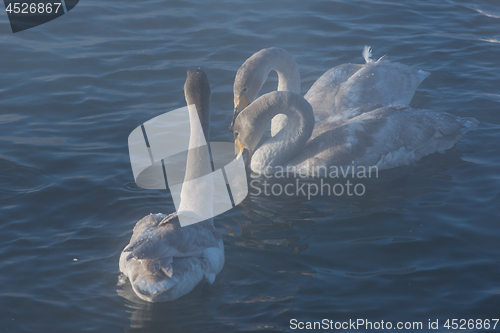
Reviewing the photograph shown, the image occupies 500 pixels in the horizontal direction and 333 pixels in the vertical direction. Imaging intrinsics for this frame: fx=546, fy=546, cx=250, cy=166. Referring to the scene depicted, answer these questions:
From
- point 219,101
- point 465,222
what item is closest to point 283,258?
point 465,222

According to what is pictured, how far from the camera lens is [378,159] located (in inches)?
313

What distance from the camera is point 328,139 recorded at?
8102 mm

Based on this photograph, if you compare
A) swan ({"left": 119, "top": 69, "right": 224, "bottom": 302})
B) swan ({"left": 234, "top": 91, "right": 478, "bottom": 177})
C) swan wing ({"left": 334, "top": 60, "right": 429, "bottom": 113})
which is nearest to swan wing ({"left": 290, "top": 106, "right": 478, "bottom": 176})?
swan ({"left": 234, "top": 91, "right": 478, "bottom": 177})

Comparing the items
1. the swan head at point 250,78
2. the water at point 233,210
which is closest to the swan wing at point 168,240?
the water at point 233,210

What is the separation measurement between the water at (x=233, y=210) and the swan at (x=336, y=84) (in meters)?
0.64

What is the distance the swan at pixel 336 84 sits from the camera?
8.80 metres

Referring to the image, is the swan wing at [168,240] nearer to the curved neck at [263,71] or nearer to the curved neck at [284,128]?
the curved neck at [284,128]

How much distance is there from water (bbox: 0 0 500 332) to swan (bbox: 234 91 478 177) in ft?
0.98

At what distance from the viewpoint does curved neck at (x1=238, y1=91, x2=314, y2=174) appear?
26.2 ft

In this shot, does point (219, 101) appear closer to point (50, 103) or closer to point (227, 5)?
point (50, 103)

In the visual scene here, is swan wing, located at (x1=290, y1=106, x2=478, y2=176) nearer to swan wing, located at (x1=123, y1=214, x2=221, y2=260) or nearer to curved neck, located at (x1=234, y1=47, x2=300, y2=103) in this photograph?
curved neck, located at (x1=234, y1=47, x2=300, y2=103)

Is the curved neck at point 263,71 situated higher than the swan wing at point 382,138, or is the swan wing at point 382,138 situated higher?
the curved neck at point 263,71

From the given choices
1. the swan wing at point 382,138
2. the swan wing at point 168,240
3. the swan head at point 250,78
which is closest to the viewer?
the swan wing at point 168,240

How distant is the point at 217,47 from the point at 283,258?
695cm
